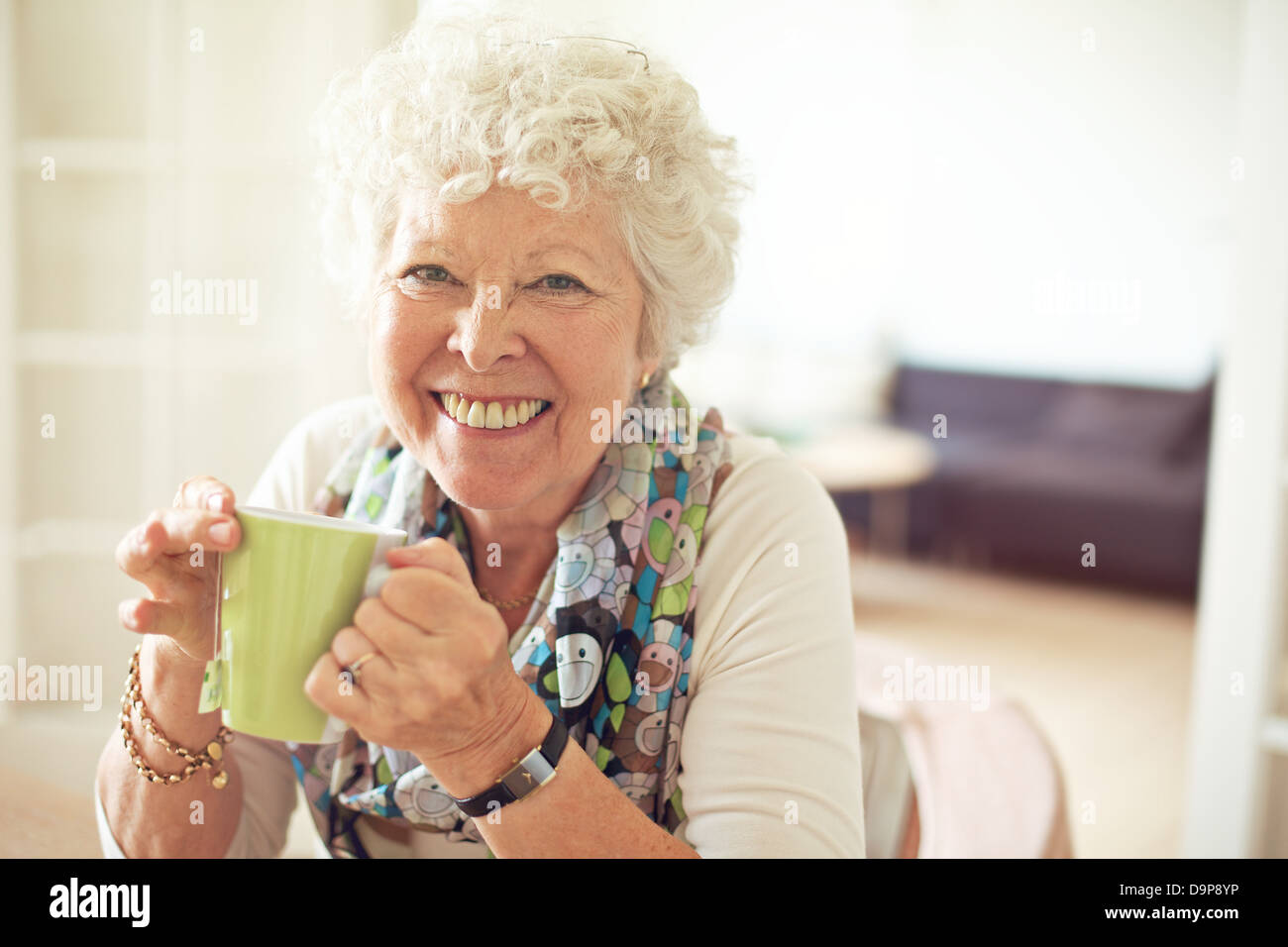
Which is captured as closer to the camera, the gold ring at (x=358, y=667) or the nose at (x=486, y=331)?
the gold ring at (x=358, y=667)

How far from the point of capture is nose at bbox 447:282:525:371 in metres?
0.87

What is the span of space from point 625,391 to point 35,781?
23.9 inches

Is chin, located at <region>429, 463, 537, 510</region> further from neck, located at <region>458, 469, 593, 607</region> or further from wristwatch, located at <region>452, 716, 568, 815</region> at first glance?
wristwatch, located at <region>452, 716, 568, 815</region>

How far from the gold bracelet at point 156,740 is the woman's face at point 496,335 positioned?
27 centimetres

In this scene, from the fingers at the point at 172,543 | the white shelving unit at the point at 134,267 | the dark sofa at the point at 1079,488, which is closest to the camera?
the fingers at the point at 172,543

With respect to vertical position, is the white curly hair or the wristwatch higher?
the white curly hair

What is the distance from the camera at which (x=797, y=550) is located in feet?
3.27

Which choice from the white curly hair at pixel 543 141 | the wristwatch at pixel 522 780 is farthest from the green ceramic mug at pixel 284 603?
the white curly hair at pixel 543 141

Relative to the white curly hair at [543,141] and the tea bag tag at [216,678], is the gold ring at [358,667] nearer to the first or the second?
the tea bag tag at [216,678]

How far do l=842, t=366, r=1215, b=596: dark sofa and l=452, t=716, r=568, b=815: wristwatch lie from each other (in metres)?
4.52

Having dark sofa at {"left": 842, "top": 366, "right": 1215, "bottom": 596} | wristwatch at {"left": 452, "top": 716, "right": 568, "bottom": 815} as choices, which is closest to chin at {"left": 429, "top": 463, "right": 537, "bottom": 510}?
wristwatch at {"left": 452, "top": 716, "right": 568, "bottom": 815}

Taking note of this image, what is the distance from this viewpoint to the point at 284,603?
64 centimetres

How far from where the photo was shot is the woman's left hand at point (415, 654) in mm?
642

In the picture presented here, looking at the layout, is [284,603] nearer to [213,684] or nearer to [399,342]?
[213,684]
